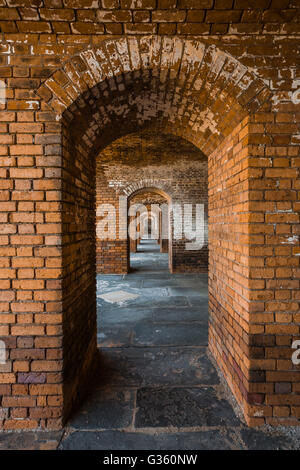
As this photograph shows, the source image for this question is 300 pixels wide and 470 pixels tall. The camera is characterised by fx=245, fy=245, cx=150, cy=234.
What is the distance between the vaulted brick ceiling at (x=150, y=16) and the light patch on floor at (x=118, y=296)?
4.70 metres

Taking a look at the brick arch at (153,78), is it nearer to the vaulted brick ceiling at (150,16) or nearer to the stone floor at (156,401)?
the vaulted brick ceiling at (150,16)

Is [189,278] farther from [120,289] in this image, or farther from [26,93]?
[26,93]

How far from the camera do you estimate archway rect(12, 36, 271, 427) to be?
1.98 metres

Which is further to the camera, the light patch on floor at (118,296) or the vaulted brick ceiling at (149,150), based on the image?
the vaulted brick ceiling at (149,150)

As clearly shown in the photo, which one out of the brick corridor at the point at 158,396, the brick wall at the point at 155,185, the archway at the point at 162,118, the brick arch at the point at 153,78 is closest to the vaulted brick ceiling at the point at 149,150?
the brick wall at the point at 155,185

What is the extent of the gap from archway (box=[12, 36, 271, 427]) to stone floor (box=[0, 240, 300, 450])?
0.19 meters

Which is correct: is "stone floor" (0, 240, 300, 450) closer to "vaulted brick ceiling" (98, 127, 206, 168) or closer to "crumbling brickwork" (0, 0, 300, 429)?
"crumbling brickwork" (0, 0, 300, 429)

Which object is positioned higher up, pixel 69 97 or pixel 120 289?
pixel 69 97

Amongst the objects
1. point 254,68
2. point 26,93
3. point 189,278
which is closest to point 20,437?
point 26,93

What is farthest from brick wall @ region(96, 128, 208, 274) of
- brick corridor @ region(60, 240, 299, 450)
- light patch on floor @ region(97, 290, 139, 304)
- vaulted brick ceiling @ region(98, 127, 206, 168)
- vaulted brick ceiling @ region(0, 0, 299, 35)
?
vaulted brick ceiling @ region(0, 0, 299, 35)

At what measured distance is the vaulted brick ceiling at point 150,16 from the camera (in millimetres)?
1849

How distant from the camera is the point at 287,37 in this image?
1.97m

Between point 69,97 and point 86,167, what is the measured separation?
87 cm

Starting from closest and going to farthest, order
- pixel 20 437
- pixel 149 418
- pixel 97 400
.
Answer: pixel 20 437
pixel 149 418
pixel 97 400
